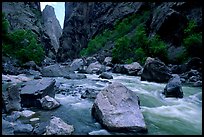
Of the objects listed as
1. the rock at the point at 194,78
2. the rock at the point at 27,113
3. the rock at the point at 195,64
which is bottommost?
the rock at the point at 27,113

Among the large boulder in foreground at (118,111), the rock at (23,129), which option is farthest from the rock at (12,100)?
the large boulder in foreground at (118,111)

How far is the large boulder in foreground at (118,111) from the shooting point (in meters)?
6.43

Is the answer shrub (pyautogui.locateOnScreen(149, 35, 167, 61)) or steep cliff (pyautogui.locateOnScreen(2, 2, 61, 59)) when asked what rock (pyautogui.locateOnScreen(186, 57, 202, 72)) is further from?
steep cliff (pyautogui.locateOnScreen(2, 2, 61, 59))

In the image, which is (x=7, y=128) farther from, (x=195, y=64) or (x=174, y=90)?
(x=195, y=64)

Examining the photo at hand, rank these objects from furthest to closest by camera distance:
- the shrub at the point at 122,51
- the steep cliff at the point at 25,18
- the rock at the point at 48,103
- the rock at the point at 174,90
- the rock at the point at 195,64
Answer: the steep cliff at the point at 25,18 < the shrub at the point at 122,51 < the rock at the point at 195,64 < the rock at the point at 174,90 < the rock at the point at 48,103

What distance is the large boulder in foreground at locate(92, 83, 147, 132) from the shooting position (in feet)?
21.1

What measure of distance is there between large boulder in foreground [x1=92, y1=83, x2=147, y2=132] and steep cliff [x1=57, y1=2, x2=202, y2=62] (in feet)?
60.7

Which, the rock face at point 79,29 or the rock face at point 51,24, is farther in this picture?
the rock face at point 51,24

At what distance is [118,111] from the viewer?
6.81 meters

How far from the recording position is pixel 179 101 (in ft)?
35.0

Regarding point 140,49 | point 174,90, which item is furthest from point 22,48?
point 174,90

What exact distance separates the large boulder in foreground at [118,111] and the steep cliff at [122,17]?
1849 centimetres

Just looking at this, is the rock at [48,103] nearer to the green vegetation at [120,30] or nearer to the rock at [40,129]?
the rock at [40,129]

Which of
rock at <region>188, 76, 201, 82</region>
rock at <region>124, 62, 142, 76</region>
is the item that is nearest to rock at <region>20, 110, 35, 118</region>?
rock at <region>188, 76, 201, 82</region>
